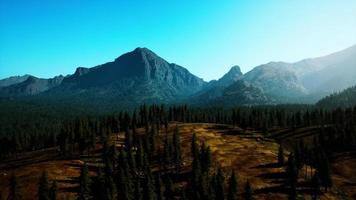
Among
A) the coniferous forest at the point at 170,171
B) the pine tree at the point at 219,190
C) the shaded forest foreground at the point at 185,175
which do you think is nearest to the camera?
the pine tree at the point at 219,190

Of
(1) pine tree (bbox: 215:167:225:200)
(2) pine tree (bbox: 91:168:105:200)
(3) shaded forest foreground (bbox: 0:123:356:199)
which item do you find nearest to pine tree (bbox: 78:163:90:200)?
(3) shaded forest foreground (bbox: 0:123:356:199)

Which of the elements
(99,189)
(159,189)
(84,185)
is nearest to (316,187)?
(159,189)

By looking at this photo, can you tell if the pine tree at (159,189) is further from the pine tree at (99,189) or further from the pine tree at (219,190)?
the pine tree at (219,190)

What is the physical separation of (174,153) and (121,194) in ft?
135

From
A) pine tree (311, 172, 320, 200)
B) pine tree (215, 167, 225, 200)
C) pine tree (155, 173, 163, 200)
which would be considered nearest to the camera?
pine tree (215, 167, 225, 200)

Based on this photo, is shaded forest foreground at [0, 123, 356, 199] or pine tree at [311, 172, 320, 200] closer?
shaded forest foreground at [0, 123, 356, 199]

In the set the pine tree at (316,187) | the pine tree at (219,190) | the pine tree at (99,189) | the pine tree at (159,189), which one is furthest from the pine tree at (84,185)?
the pine tree at (316,187)

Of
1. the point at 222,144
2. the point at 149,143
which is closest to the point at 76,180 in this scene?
the point at 149,143

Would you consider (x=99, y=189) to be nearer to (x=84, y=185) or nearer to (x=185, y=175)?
(x=84, y=185)

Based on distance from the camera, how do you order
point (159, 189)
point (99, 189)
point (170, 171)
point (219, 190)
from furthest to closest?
point (170, 171), point (159, 189), point (99, 189), point (219, 190)

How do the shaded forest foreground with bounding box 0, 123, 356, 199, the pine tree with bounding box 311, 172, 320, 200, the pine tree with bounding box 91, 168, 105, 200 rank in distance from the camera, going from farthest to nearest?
the pine tree with bounding box 311, 172, 320, 200 → the shaded forest foreground with bounding box 0, 123, 356, 199 → the pine tree with bounding box 91, 168, 105, 200

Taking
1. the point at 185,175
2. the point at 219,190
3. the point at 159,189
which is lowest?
the point at 185,175

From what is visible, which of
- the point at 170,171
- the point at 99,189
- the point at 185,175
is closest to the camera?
the point at 99,189

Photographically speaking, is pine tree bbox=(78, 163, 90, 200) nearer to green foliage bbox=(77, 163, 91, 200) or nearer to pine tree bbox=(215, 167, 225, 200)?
green foliage bbox=(77, 163, 91, 200)
